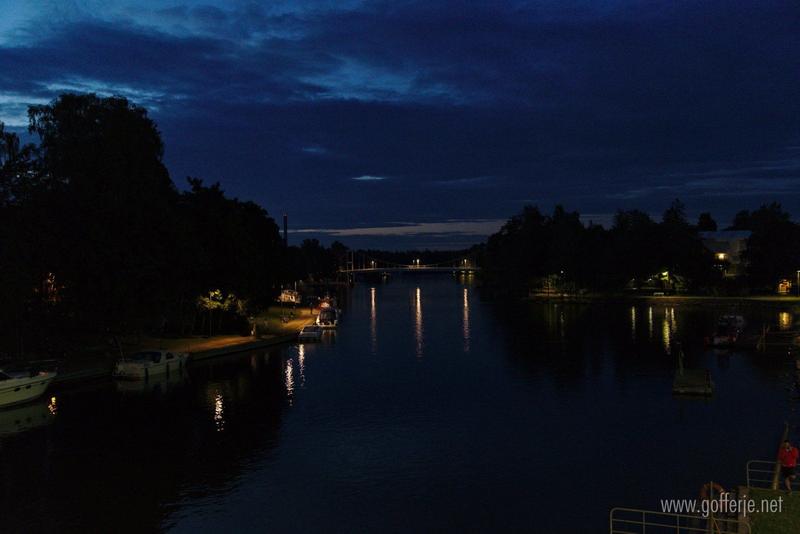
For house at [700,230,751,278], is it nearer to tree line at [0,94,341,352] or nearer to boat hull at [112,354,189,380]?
tree line at [0,94,341,352]

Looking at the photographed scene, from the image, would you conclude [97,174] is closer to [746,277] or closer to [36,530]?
[36,530]

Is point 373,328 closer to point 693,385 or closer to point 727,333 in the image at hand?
point 727,333

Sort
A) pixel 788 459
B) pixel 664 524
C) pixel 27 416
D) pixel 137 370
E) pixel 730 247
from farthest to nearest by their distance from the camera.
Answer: pixel 730 247
pixel 137 370
pixel 27 416
pixel 664 524
pixel 788 459

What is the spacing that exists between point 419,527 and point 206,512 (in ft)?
28.0

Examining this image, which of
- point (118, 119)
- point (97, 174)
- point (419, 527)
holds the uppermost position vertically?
point (118, 119)

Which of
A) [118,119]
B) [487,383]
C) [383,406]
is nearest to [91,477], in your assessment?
[383,406]

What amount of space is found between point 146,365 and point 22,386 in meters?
11.0

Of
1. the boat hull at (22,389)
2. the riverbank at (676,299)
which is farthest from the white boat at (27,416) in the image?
the riverbank at (676,299)

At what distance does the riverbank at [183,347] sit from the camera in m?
56.5

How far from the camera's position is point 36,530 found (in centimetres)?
2609

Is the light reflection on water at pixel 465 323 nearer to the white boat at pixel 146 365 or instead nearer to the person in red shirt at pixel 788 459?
the white boat at pixel 146 365

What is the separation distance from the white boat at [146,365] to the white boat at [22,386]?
6.75 meters

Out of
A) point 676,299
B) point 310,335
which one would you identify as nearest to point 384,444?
point 310,335

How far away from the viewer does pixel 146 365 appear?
56656mm
